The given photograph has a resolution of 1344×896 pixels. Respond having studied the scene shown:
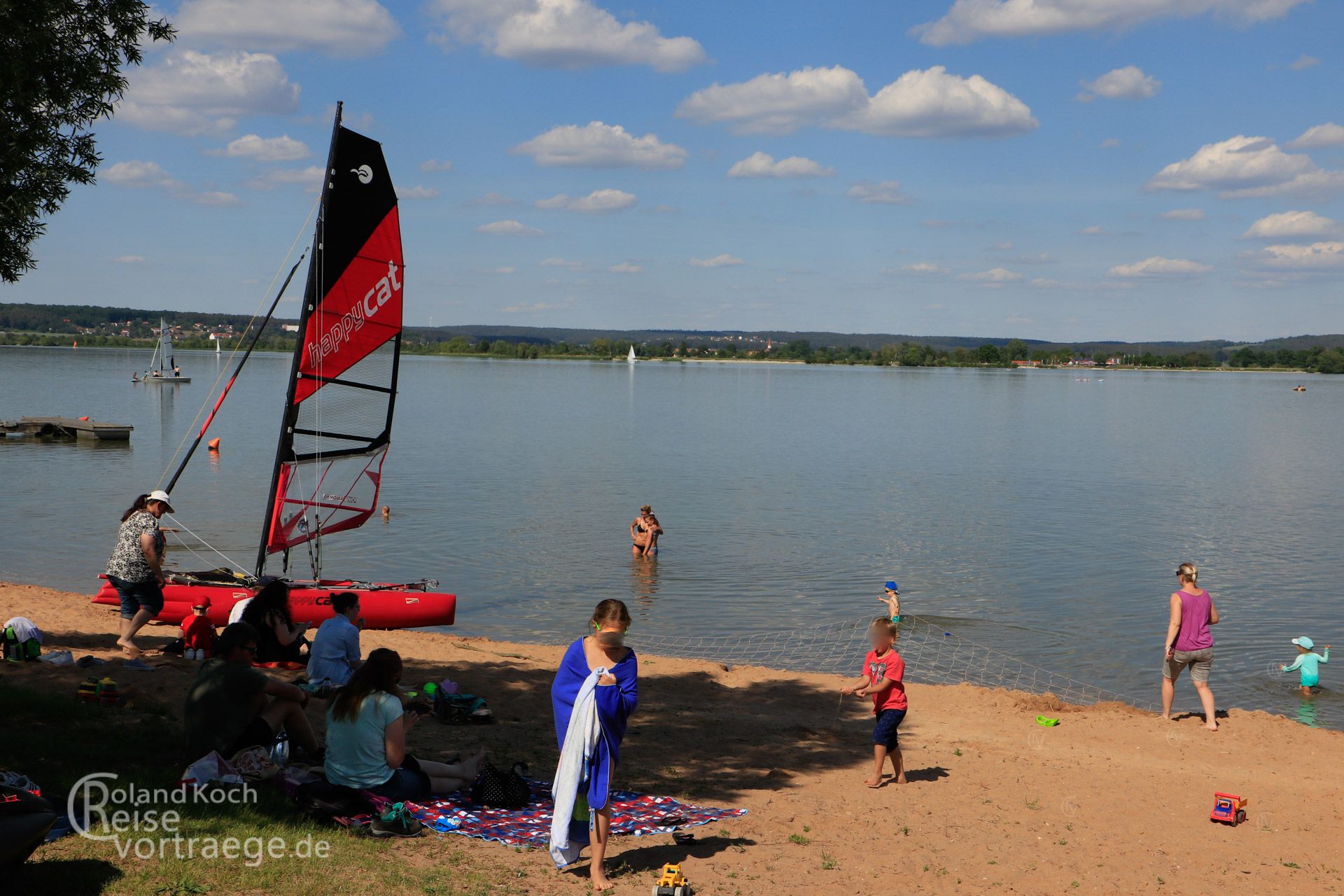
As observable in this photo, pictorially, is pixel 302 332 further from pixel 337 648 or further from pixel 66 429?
pixel 66 429

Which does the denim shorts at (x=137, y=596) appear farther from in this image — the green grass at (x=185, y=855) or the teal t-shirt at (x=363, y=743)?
the teal t-shirt at (x=363, y=743)

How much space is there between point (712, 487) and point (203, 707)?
29.1 m

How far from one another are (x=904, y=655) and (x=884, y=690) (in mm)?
7316

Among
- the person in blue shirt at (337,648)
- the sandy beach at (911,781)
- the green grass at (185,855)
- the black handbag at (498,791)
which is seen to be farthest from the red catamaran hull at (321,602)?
the black handbag at (498,791)

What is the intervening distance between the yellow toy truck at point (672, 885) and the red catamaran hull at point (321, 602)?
26.2 ft

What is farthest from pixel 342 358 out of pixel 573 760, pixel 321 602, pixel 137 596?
pixel 573 760

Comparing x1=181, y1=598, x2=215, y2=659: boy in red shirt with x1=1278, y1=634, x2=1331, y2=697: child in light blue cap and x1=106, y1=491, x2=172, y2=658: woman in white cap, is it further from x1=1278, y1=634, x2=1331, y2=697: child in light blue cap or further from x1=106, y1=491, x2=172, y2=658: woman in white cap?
x1=1278, y1=634, x2=1331, y2=697: child in light blue cap

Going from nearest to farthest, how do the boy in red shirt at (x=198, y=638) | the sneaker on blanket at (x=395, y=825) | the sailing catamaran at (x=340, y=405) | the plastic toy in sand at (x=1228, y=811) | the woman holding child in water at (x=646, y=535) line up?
1. the sneaker on blanket at (x=395, y=825)
2. the plastic toy in sand at (x=1228, y=811)
3. the boy in red shirt at (x=198, y=638)
4. the sailing catamaran at (x=340, y=405)
5. the woman holding child in water at (x=646, y=535)

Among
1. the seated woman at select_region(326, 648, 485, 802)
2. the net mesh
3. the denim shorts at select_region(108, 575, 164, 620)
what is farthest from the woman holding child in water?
the seated woman at select_region(326, 648, 485, 802)

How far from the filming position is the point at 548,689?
37.7 feet

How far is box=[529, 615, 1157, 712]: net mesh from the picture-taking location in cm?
1438

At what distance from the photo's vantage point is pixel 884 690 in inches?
339

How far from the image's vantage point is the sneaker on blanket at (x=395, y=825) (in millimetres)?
6453

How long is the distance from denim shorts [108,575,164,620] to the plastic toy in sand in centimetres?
989
